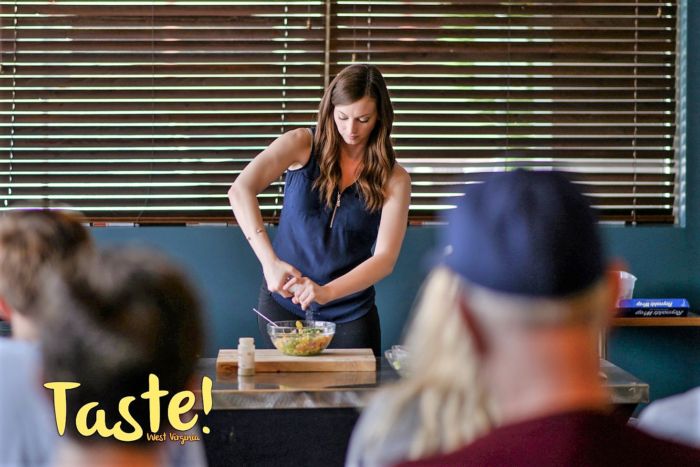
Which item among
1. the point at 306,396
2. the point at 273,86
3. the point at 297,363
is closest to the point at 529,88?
the point at 273,86

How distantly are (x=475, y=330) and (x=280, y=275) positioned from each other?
6.04ft

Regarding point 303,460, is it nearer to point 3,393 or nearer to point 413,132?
point 3,393

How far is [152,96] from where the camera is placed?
3.71m

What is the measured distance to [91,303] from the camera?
2.94ft

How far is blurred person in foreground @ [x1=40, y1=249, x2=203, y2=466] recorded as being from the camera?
2.94 feet

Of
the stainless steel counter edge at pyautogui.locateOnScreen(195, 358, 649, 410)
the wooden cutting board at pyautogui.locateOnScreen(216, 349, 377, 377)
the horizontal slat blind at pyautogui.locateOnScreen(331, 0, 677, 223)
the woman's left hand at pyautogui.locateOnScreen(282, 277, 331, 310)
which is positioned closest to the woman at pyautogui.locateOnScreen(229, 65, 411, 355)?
the woman's left hand at pyautogui.locateOnScreen(282, 277, 331, 310)

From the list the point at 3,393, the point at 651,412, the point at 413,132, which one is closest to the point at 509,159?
the point at 413,132

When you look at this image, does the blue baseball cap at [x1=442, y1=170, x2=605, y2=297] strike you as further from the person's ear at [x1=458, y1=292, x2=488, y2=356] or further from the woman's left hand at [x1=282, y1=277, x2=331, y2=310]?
the woman's left hand at [x1=282, y1=277, x2=331, y2=310]

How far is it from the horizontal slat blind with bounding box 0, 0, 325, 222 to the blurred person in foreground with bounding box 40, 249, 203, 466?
273cm

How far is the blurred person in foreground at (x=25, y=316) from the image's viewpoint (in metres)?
1.21

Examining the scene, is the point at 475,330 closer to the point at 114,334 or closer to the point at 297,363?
the point at 114,334

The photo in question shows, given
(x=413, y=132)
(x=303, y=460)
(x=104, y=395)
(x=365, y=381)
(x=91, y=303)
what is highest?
(x=413, y=132)

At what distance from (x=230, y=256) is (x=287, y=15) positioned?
1.02 m

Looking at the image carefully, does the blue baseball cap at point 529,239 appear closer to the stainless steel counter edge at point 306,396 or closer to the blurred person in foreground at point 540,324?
the blurred person in foreground at point 540,324
